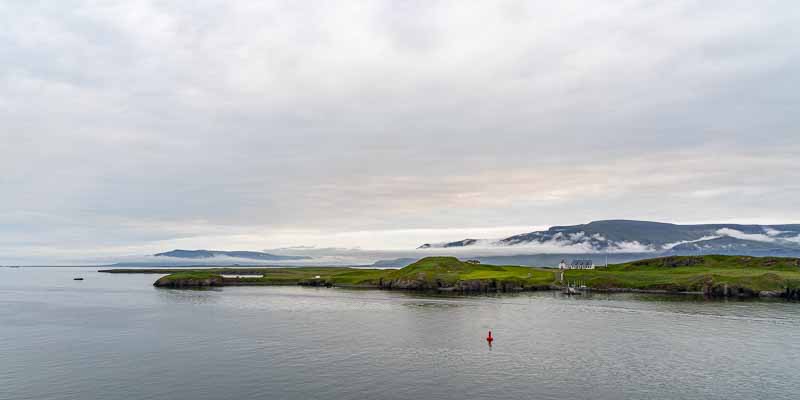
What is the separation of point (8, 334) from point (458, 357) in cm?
7791

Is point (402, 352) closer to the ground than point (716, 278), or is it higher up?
closer to the ground

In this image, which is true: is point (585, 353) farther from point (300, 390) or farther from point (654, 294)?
point (654, 294)

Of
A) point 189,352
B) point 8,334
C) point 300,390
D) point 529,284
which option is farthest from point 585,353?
point 529,284

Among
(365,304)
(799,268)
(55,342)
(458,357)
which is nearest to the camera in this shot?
(458,357)

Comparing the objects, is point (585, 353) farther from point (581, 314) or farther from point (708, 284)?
point (708, 284)

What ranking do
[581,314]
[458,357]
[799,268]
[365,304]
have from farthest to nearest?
1. [799,268]
2. [365,304]
3. [581,314]
4. [458,357]

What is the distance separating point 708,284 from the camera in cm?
16300

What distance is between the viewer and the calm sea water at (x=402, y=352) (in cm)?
5497

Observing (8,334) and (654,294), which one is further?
(654,294)

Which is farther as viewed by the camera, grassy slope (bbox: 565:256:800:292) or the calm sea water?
grassy slope (bbox: 565:256:800:292)

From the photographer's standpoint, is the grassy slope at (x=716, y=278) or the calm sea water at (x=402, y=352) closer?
the calm sea water at (x=402, y=352)

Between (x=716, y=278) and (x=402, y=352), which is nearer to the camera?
(x=402, y=352)

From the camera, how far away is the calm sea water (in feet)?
180

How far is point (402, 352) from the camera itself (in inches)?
2913
